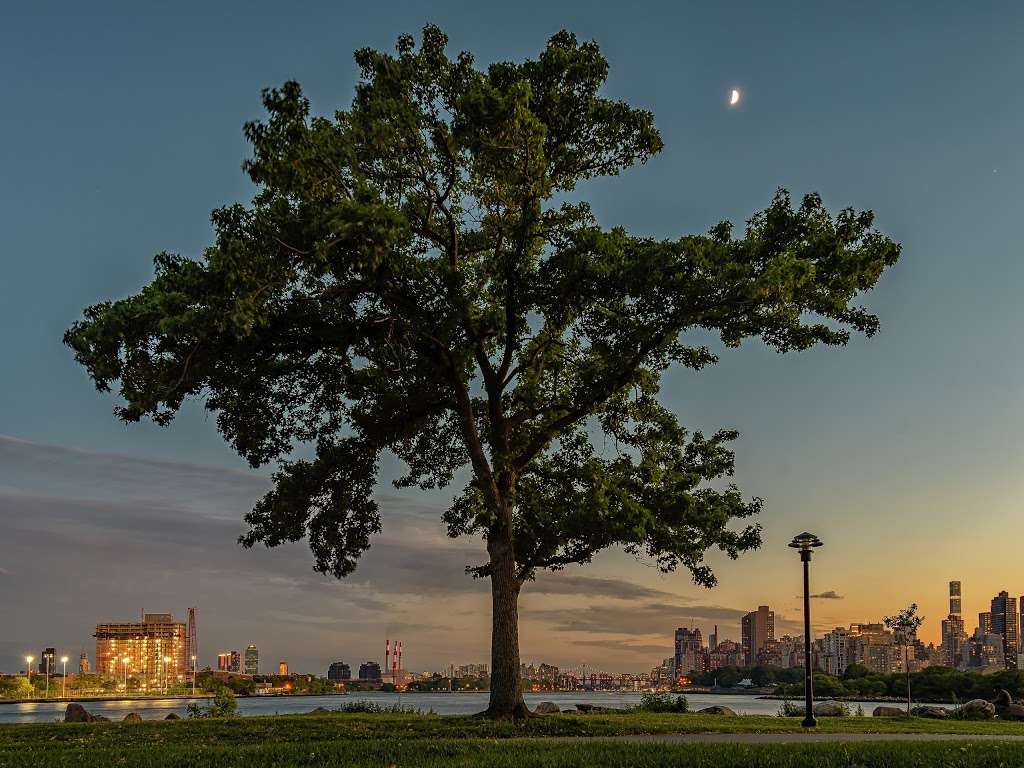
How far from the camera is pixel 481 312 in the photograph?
66.8 feet

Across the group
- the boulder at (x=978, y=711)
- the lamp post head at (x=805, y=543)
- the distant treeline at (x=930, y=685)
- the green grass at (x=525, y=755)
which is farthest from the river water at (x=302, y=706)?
the green grass at (x=525, y=755)

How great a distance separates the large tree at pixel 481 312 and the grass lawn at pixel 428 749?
3.36 meters

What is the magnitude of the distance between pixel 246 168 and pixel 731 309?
10.5 m

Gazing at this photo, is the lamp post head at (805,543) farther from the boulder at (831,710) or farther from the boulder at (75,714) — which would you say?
the boulder at (75,714)

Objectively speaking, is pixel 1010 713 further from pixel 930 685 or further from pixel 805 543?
pixel 930 685

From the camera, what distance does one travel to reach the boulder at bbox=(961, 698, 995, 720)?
94.2 ft

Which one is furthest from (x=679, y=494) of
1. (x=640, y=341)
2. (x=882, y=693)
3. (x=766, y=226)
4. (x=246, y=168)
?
(x=882, y=693)

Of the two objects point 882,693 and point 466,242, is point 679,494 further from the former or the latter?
point 882,693

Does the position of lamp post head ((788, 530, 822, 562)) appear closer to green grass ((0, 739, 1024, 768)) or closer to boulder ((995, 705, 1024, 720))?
green grass ((0, 739, 1024, 768))

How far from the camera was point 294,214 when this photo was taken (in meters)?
16.7

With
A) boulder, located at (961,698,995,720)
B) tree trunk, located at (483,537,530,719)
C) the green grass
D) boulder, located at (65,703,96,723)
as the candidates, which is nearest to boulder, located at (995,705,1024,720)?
boulder, located at (961,698,995,720)

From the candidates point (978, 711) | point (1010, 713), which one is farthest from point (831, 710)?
point (1010, 713)

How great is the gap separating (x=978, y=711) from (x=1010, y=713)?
1.94 m

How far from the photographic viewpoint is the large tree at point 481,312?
1653 centimetres
